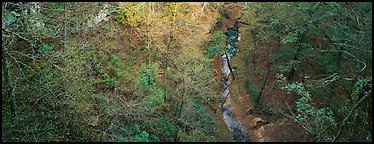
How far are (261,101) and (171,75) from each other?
8582mm

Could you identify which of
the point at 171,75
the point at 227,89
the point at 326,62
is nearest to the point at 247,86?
the point at 227,89

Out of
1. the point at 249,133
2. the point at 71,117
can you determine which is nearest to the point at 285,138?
the point at 249,133

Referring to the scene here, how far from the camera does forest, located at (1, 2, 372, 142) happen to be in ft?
33.4

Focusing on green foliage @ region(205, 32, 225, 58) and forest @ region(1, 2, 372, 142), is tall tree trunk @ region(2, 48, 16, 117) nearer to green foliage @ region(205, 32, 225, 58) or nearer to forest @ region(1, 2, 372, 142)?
forest @ region(1, 2, 372, 142)

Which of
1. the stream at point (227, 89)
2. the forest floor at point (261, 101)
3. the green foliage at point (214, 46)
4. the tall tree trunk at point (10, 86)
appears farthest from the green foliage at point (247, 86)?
the tall tree trunk at point (10, 86)

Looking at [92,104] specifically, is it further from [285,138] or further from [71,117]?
[285,138]

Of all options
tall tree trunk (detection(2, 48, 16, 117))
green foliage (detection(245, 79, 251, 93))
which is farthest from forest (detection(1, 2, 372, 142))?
green foliage (detection(245, 79, 251, 93))

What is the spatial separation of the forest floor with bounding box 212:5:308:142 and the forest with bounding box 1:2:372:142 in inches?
3.3

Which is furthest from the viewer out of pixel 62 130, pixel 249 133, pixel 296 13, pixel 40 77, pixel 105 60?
pixel 249 133

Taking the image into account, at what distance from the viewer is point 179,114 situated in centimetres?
1611

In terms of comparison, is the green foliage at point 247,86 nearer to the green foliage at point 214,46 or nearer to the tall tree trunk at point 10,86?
the green foliage at point 214,46

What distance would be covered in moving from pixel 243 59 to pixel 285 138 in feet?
31.3

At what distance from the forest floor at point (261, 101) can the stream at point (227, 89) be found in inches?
13.8

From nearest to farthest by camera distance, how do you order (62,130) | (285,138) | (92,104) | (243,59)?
(62,130), (92,104), (285,138), (243,59)
